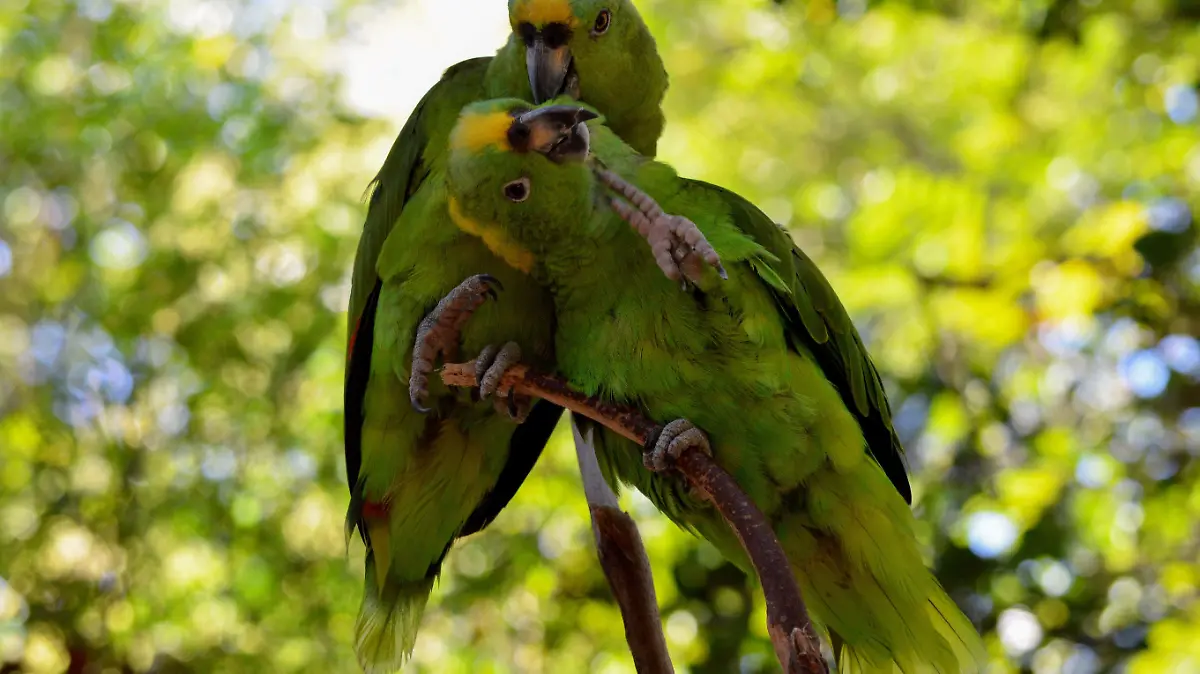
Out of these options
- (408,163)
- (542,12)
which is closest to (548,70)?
(542,12)

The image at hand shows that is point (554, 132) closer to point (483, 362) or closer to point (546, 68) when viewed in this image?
point (483, 362)

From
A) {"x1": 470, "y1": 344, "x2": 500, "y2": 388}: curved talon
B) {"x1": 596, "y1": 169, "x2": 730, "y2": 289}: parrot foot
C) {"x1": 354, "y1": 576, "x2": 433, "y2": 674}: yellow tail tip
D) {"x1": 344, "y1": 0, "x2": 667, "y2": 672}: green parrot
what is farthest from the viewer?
{"x1": 354, "y1": 576, "x2": 433, "y2": 674}: yellow tail tip

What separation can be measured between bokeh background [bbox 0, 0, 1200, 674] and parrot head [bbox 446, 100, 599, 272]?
4.73 ft

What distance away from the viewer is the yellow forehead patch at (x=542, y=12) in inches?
74.1

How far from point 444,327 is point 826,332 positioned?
603mm

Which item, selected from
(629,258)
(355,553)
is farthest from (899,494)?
(355,553)

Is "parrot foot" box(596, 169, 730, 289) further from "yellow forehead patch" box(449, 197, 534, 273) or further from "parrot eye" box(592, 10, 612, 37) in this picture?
"parrot eye" box(592, 10, 612, 37)

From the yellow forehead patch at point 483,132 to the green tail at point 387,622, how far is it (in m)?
0.89

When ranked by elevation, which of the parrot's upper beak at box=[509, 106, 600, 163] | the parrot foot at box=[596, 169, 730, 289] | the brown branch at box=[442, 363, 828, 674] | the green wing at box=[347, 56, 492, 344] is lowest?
the brown branch at box=[442, 363, 828, 674]

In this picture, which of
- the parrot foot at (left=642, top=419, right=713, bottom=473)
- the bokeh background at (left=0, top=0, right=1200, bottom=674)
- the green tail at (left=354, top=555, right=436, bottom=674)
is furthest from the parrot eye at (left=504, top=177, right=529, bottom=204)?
the bokeh background at (left=0, top=0, right=1200, bottom=674)

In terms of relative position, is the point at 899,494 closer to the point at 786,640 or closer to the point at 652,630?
the point at 652,630

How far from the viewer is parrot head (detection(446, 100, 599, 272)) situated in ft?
4.63

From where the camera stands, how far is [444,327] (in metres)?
1.64

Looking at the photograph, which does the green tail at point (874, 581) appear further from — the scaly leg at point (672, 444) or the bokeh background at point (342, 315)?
the bokeh background at point (342, 315)
